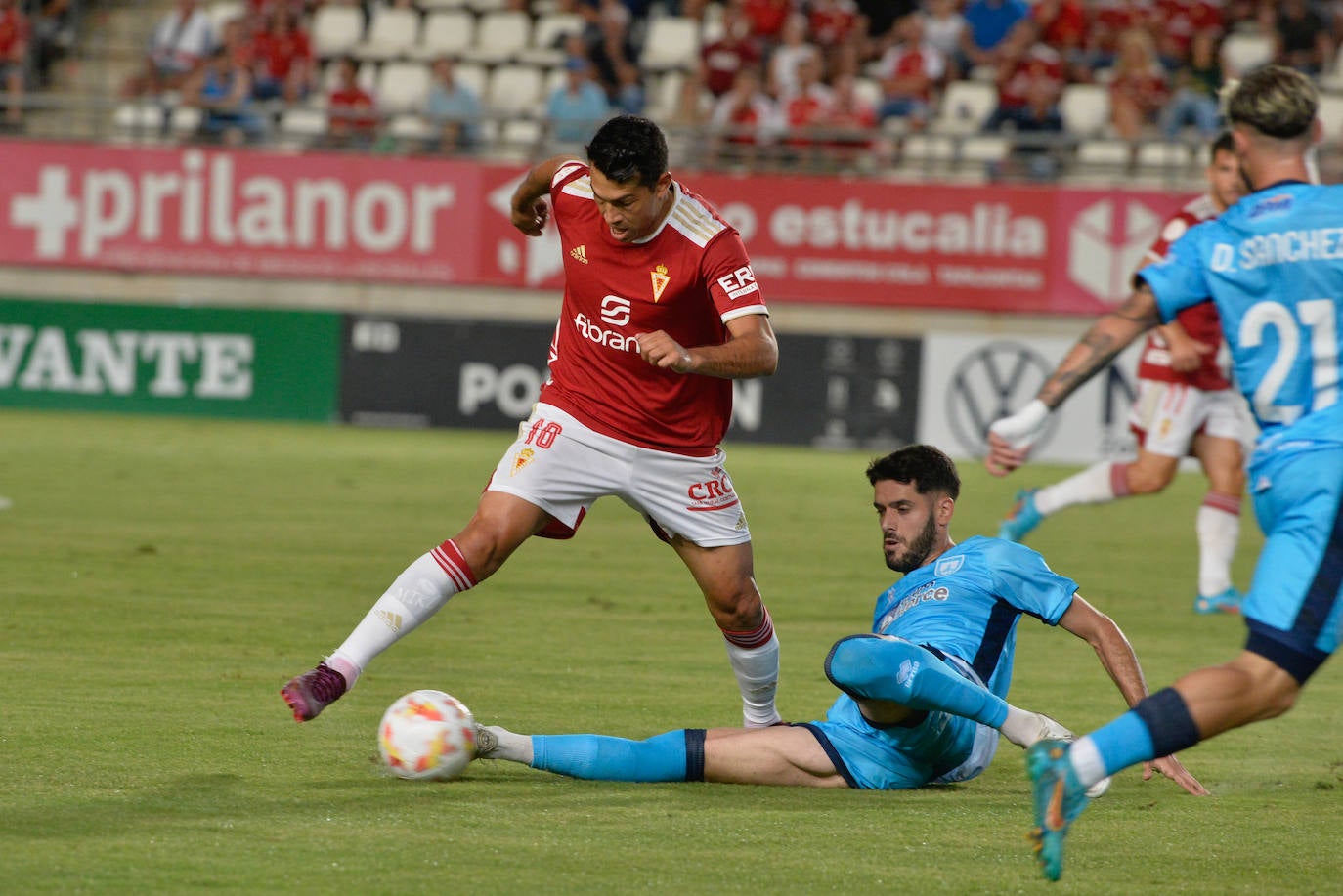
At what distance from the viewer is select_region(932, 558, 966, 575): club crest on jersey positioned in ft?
17.8

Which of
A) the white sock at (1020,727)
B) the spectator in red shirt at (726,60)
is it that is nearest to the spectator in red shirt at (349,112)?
the spectator in red shirt at (726,60)

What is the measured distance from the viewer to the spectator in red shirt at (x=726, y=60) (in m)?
20.2

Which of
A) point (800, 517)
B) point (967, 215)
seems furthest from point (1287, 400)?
point (967, 215)

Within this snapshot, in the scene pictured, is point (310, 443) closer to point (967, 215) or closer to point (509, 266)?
point (509, 266)

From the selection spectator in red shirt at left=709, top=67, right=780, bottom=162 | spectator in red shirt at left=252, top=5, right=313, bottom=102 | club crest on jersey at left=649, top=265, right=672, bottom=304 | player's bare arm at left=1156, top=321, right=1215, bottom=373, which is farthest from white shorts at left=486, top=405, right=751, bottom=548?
spectator in red shirt at left=252, top=5, right=313, bottom=102

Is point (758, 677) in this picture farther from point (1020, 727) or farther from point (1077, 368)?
point (1077, 368)

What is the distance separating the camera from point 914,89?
2008 centimetres

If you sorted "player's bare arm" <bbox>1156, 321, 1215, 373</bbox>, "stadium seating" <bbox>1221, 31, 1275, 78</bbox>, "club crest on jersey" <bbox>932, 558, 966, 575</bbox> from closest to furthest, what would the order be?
"club crest on jersey" <bbox>932, 558, 966, 575</bbox> < "player's bare arm" <bbox>1156, 321, 1215, 373</bbox> < "stadium seating" <bbox>1221, 31, 1275, 78</bbox>

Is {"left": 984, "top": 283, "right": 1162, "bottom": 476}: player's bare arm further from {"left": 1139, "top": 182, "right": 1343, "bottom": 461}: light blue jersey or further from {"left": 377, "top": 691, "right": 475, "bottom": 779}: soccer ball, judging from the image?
{"left": 377, "top": 691, "right": 475, "bottom": 779}: soccer ball

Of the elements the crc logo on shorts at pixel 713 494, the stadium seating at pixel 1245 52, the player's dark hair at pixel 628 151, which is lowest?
the crc logo on shorts at pixel 713 494

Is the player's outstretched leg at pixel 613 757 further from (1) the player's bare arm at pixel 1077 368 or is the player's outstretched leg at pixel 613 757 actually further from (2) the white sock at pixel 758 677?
(1) the player's bare arm at pixel 1077 368

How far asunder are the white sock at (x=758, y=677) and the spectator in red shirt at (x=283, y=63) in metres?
15.6

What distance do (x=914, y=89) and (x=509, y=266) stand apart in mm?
4884

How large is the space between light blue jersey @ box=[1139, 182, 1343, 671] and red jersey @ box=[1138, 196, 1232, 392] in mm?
4818
